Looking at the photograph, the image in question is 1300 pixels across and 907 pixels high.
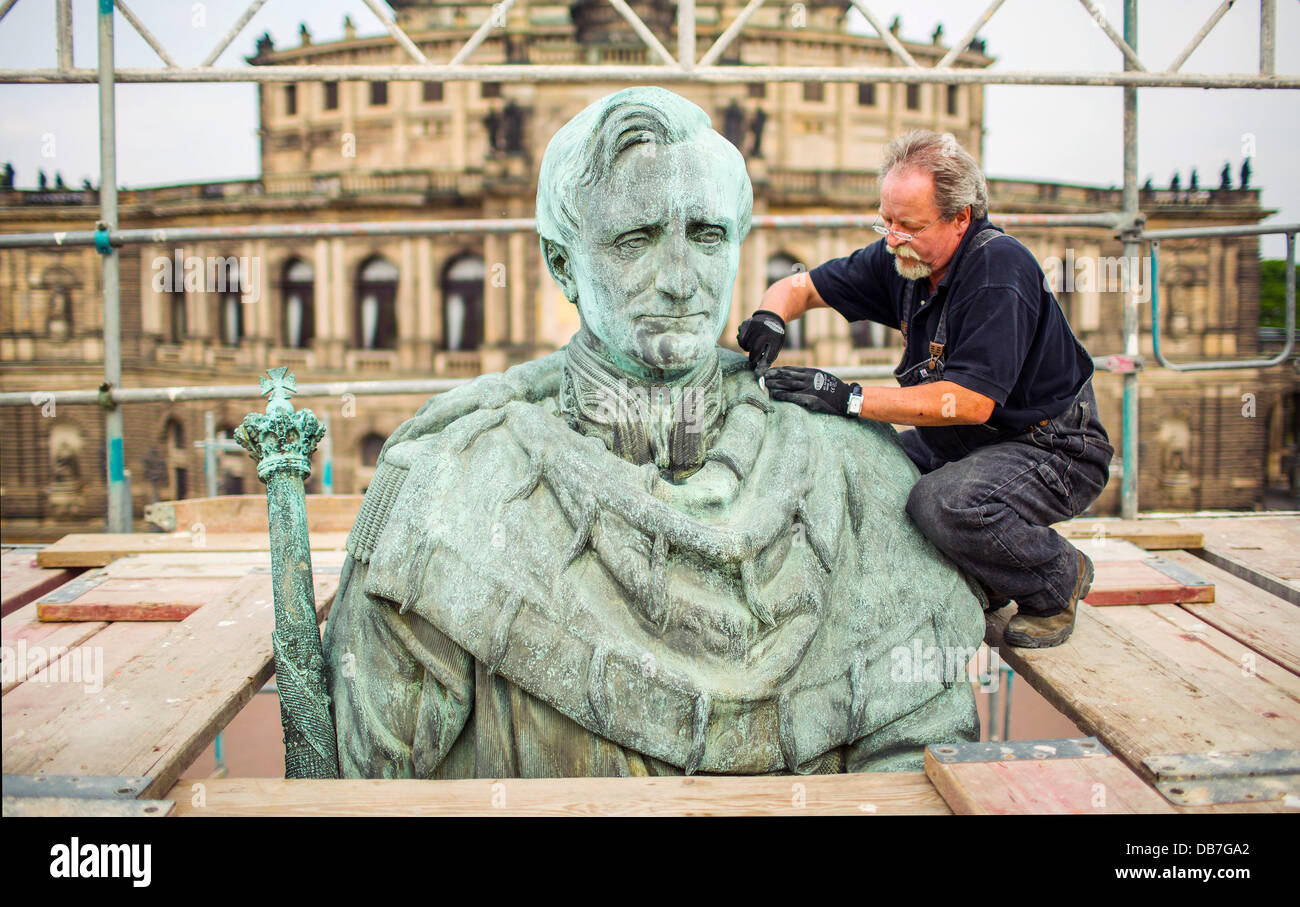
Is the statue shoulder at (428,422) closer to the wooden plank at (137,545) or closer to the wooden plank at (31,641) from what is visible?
the wooden plank at (31,641)

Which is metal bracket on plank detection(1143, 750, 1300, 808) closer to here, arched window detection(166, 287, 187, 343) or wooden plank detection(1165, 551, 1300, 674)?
wooden plank detection(1165, 551, 1300, 674)

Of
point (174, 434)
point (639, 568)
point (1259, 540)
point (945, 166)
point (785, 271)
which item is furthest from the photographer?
point (174, 434)

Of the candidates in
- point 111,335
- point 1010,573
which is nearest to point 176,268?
point 111,335

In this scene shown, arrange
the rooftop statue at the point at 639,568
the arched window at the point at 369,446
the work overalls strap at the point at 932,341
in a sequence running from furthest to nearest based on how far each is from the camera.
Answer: the arched window at the point at 369,446
the work overalls strap at the point at 932,341
the rooftop statue at the point at 639,568

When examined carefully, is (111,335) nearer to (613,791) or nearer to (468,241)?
(613,791)

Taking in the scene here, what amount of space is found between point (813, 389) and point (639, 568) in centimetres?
79

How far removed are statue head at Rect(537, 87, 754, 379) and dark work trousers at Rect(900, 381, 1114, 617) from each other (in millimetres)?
762

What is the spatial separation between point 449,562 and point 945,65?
3.58m

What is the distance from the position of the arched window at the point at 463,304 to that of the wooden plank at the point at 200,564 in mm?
23998

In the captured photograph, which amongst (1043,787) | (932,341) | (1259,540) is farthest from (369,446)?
(1043,787)

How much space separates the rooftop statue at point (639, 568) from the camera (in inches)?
95.3

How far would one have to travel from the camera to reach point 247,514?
4750mm

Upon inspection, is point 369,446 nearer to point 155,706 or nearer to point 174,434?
point 174,434

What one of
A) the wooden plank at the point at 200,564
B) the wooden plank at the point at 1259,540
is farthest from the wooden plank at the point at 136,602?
the wooden plank at the point at 1259,540
